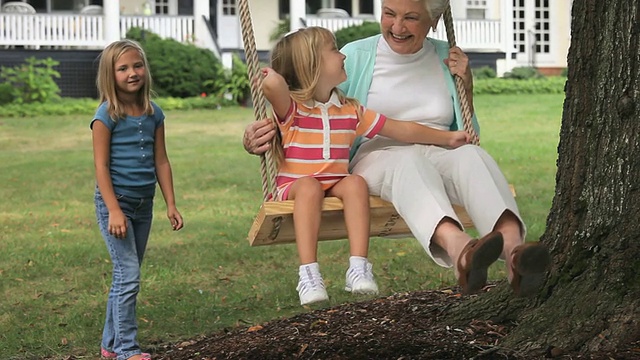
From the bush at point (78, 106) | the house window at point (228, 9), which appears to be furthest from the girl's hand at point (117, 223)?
the house window at point (228, 9)

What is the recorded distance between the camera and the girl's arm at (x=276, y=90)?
4051mm

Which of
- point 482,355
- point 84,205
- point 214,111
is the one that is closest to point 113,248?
point 482,355

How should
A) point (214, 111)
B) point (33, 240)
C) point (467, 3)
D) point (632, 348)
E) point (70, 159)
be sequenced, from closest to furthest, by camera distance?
point (632, 348)
point (33, 240)
point (70, 159)
point (214, 111)
point (467, 3)

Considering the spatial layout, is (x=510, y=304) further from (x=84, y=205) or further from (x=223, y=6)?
(x=223, y=6)

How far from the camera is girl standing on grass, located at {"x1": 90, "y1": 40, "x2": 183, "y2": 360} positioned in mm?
4613

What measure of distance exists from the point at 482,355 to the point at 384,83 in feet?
3.91

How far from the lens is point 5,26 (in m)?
22.8

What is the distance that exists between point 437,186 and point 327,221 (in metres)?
0.47

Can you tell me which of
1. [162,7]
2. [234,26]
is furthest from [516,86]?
[162,7]

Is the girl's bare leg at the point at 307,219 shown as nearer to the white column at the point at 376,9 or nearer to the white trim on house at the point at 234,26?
the white trim on house at the point at 234,26

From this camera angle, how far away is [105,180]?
460 centimetres

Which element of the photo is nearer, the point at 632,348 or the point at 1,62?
the point at 632,348

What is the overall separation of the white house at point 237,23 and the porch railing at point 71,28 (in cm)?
2

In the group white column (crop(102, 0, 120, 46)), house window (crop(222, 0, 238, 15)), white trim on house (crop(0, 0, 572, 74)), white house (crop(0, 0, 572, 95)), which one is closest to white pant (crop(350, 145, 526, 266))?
white trim on house (crop(0, 0, 572, 74))
